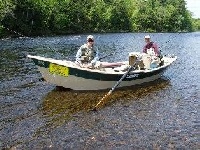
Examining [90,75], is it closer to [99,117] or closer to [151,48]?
[99,117]

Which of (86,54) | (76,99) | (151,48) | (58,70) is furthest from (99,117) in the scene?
(151,48)

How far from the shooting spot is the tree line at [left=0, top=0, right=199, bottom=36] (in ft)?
249

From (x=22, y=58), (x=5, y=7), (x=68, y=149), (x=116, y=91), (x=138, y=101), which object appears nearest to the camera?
(x=68, y=149)

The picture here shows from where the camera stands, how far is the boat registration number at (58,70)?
17.5 m

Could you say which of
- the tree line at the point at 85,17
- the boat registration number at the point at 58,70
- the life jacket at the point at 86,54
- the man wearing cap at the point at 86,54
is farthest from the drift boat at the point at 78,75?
the tree line at the point at 85,17

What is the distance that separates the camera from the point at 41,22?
83750 millimetres

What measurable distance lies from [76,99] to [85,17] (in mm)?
90827

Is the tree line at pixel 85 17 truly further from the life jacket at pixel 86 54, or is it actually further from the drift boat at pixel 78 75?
the drift boat at pixel 78 75

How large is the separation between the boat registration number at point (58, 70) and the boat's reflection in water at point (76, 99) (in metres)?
1.23

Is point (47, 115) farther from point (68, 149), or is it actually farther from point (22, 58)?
point (22, 58)

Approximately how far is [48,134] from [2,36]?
2164 inches

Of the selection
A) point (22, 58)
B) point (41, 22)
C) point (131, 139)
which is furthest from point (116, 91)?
point (41, 22)

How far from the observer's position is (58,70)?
17.6 m

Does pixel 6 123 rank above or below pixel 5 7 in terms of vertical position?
below
